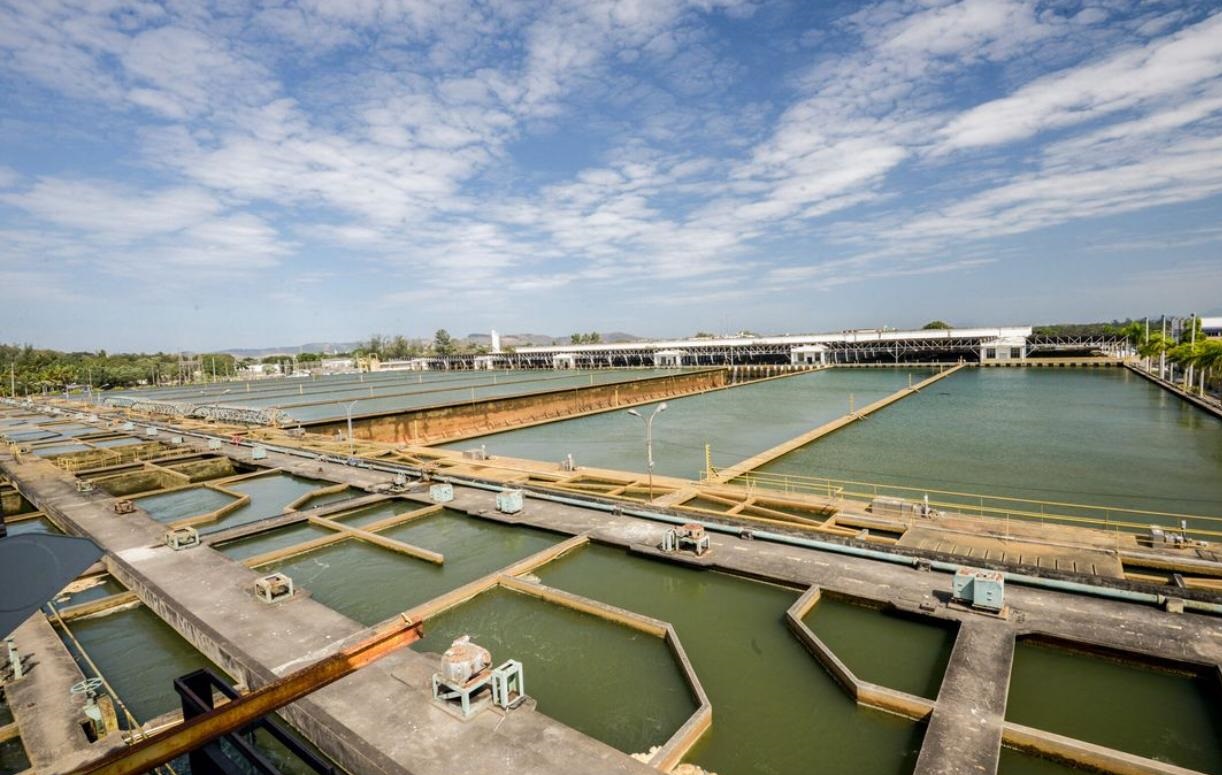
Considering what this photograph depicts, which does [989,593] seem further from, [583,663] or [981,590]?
[583,663]

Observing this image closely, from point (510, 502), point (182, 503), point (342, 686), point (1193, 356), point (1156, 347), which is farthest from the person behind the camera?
A: point (1156, 347)

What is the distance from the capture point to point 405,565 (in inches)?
881

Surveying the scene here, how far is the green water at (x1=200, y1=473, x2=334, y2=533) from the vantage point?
29594mm

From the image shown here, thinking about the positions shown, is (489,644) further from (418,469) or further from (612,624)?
(418,469)

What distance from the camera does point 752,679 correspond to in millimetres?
14141

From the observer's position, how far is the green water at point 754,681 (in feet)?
37.9

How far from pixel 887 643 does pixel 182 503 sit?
37767 mm

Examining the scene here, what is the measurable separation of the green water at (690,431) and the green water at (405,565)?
18.0 m

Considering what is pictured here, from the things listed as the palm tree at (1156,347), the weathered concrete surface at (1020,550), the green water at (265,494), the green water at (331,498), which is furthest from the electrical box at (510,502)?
the palm tree at (1156,347)

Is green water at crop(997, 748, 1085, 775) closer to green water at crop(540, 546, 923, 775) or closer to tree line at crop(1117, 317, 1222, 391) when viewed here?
green water at crop(540, 546, 923, 775)

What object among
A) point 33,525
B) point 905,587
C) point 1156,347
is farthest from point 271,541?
point 1156,347

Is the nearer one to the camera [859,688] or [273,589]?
[859,688]

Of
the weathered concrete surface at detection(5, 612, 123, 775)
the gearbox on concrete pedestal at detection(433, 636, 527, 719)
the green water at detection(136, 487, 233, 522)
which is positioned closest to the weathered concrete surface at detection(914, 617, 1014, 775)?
the gearbox on concrete pedestal at detection(433, 636, 527, 719)

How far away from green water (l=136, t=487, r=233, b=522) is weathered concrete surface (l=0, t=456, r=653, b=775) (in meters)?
9.70
